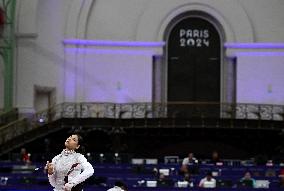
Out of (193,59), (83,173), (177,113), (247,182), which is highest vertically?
(193,59)

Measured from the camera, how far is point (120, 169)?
26.6 metres

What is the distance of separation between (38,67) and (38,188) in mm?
19479

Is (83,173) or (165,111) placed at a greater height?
(165,111)

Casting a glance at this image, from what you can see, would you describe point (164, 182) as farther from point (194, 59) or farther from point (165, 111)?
point (194, 59)

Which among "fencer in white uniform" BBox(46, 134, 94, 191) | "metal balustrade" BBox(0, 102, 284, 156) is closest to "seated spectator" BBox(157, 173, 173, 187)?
"metal balustrade" BBox(0, 102, 284, 156)

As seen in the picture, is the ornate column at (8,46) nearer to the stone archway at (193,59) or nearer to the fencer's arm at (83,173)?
the stone archway at (193,59)

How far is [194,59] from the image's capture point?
41.0 meters

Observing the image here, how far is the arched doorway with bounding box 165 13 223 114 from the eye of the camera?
134 ft

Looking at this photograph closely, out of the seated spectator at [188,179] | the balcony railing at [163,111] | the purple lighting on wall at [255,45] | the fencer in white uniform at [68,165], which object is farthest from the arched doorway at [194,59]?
the fencer in white uniform at [68,165]

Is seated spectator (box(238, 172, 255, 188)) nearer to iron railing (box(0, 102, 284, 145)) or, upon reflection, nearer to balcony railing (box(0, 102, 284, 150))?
balcony railing (box(0, 102, 284, 150))

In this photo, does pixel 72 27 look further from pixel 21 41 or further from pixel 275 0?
pixel 275 0

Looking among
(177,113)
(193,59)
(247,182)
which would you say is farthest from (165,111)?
(247,182)

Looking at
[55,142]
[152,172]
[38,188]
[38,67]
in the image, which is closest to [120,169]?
[152,172]

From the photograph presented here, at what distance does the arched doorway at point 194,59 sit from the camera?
134 feet
